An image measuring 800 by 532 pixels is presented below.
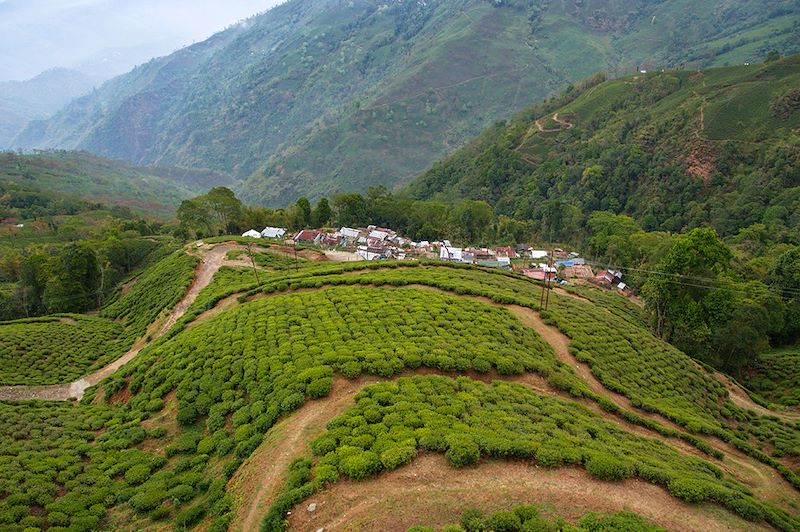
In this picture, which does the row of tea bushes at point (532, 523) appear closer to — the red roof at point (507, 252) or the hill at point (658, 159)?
the red roof at point (507, 252)

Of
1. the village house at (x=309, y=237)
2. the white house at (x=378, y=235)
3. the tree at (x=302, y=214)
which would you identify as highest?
the tree at (x=302, y=214)

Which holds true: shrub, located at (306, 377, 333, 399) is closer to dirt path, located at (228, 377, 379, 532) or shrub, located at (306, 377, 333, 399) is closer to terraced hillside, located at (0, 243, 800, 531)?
terraced hillside, located at (0, 243, 800, 531)

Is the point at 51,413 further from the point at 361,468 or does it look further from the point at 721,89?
the point at 721,89

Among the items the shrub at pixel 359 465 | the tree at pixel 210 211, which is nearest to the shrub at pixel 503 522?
the shrub at pixel 359 465

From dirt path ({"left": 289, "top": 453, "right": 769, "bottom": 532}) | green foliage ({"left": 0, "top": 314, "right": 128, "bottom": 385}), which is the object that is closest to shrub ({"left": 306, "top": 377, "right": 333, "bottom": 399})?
dirt path ({"left": 289, "top": 453, "right": 769, "bottom": 532})

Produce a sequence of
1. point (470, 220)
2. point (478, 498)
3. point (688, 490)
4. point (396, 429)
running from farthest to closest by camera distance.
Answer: point (470, 220) → point (396, 429) → point (688, 490) → point (478, 498)

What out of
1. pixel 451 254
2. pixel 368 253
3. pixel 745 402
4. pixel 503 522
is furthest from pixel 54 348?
pixel 745 402

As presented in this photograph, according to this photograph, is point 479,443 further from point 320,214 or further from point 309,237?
point 320,214
